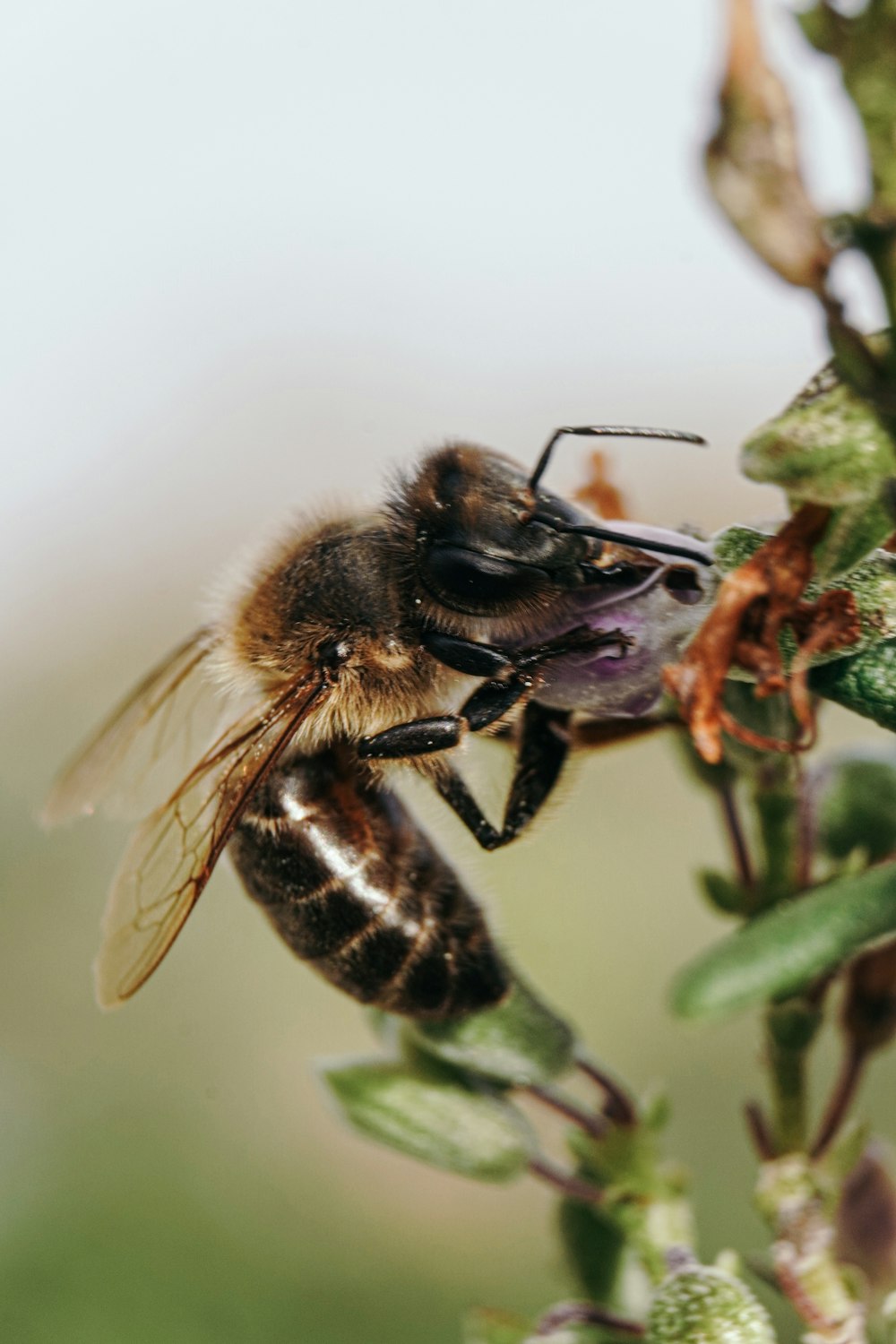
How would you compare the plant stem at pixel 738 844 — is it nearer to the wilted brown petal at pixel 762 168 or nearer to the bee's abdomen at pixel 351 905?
the bee's abdomen at pixel 351 905

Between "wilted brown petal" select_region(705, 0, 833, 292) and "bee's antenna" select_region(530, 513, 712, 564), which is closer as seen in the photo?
"wilted brown petal" select_region(705, 0, 833, 292)

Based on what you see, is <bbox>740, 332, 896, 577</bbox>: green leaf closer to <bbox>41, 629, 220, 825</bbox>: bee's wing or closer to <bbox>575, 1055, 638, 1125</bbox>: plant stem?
<bbox>575, 1055, 638, 1125</bbox>: plant stem

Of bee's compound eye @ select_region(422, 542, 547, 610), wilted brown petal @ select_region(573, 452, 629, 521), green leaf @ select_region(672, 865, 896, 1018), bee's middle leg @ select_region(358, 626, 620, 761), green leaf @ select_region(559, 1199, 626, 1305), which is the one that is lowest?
green leaf @ select_region(559, 1199, 626, 1305)

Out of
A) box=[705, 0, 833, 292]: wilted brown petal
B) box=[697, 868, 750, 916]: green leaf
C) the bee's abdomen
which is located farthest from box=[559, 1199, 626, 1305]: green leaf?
box=[705, 0, 833, 292]: wilted brown petal

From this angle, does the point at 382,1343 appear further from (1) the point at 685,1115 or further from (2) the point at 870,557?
(2) the point at 870,557

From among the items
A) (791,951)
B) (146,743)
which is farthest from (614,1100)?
(146,743)

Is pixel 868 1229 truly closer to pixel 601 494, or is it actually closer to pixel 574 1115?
pixel 574 1115

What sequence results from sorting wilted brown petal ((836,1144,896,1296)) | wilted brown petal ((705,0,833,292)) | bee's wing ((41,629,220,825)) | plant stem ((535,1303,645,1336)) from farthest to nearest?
bee's wing ((41,629,220,825)) → wilted brown petal ((836,1144,896,1296)) → plant stem ((535,1303,645,1336)) → wilted brown petal ((705,0,833,292))

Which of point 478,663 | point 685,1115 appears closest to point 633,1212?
point 478,663

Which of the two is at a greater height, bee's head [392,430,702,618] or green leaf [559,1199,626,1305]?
bee's head [392,430,702,618]
